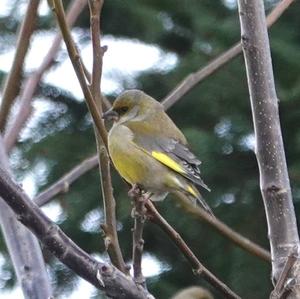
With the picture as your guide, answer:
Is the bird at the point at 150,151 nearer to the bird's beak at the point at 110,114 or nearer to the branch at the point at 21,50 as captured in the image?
the bird's beak at the point at 110,114

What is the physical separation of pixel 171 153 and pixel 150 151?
0.15 ft

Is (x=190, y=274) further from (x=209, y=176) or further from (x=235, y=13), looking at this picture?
(x=235, y=13)

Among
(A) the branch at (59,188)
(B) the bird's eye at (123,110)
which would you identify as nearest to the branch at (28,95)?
(A) the branch at (59,188)

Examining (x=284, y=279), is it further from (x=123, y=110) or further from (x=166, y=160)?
(x=123, y=110)

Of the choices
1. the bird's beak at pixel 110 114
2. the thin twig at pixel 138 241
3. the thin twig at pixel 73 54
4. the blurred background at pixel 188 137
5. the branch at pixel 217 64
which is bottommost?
the thin twig at pixel 138 241

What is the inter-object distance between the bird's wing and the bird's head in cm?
8

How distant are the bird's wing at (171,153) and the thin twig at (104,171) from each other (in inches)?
25.0

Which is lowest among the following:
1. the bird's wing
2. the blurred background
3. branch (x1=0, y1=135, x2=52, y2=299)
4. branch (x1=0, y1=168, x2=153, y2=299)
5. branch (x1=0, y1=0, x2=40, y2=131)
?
branch (x1=0, y1=168, x2=153, y2=299)

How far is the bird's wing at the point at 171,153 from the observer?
2.43 metres

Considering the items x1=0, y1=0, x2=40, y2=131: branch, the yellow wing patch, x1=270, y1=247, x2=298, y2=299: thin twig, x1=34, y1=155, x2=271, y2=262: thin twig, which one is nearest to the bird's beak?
the yellow wing patch

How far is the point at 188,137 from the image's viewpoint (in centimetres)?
393

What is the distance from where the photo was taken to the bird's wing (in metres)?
2.43

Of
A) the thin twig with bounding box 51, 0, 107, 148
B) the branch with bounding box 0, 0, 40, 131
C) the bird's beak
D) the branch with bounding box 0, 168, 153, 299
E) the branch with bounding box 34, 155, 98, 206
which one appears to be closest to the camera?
the branch with bounding box 0, 168, 153, 299

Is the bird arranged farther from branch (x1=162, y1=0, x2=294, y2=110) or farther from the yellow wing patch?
branch (x1=162, y1=0, x2=294, y2=110)
